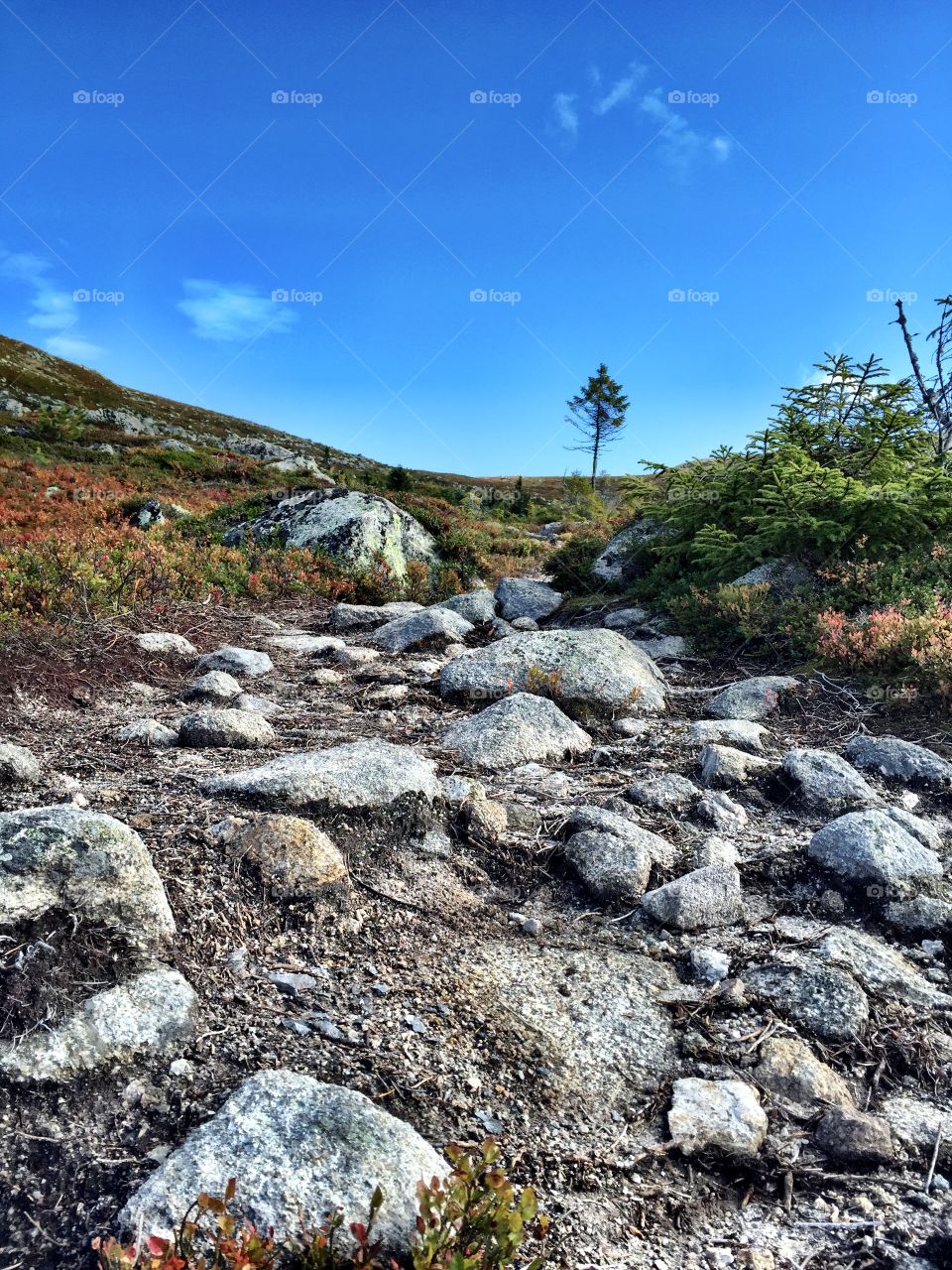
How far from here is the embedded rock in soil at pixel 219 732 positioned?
5.28m

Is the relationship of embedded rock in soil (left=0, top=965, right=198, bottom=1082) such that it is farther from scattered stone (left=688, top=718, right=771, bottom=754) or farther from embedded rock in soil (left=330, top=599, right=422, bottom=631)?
embedded rock in soil (left=330, top=599, right=422, bottom=631)

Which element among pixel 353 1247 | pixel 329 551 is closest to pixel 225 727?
pixel 353 1247

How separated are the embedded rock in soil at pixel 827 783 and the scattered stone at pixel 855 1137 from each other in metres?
2.60

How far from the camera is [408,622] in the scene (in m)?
9.80

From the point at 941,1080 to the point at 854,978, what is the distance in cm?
48

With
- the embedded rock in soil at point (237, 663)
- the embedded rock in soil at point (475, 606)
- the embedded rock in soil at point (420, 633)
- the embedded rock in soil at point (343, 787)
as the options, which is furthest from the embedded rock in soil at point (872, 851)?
the embedded rock in soil at point (475, 606)

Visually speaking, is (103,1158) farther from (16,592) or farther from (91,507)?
(91,507)

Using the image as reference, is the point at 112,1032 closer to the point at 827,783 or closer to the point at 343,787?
the point at 343,787

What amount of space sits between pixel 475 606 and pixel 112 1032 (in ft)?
30.5

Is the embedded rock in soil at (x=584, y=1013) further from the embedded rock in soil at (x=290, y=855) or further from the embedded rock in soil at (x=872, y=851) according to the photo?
the embedded rock in soil at (x=872, y=851)

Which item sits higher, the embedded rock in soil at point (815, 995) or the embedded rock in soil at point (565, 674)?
the embedded rock in soil at point (565, 674)

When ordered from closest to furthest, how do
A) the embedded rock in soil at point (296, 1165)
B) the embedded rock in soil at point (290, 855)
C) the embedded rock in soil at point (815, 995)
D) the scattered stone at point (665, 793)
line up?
the embedded rock in soil at point (296, 1165) → the embedded rock in soil at point (815, 995) → the embedded rock in soil at point (290, 855) → the scattered stone at point (665, 793)

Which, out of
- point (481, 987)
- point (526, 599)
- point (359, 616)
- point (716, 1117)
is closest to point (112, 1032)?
point (481, 987)

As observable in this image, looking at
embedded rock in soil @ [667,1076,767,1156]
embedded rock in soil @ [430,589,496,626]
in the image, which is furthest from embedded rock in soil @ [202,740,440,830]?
embedded rock in soil @ [430,589,496,626]
